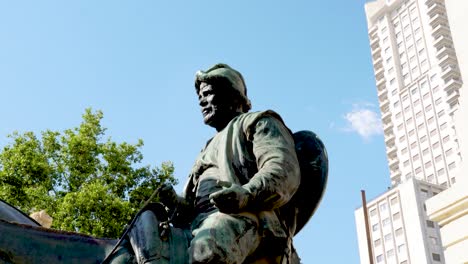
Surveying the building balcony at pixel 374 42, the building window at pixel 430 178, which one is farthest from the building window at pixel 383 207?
the building balcony at pixel 374 42

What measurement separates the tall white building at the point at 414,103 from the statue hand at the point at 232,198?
6947cm

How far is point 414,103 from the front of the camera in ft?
289

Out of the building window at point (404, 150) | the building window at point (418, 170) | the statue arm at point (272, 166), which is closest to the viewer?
the statue arm at point (272, 166)

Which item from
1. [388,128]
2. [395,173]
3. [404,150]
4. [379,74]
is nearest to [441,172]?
[404,150]

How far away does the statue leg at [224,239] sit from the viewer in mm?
2869

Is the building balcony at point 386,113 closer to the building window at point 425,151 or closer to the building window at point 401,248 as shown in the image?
the building window at point 425,151

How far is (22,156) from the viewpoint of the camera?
17.3 metres

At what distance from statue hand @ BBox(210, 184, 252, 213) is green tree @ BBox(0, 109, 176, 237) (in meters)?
12.8

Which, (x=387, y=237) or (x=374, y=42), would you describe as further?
(x=374, y=42)

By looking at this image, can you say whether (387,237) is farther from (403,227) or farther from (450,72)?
(450,72)

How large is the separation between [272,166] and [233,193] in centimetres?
31

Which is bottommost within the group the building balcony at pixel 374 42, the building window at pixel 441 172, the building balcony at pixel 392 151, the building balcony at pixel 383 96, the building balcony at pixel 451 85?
the building window at pixel 441 172

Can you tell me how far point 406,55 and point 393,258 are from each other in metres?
34.3

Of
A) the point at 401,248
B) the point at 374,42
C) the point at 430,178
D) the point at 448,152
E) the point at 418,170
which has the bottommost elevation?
the point at 401,248
